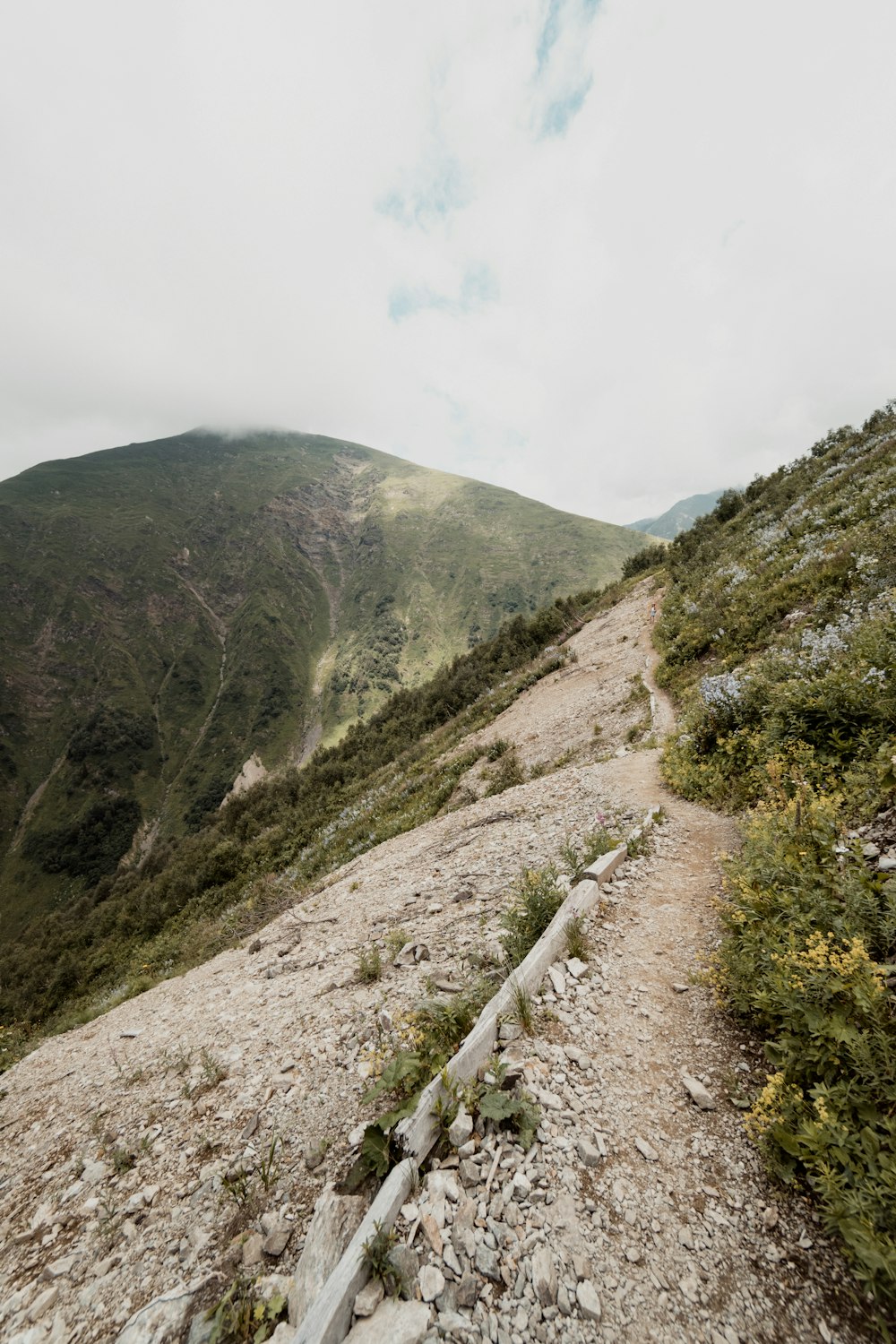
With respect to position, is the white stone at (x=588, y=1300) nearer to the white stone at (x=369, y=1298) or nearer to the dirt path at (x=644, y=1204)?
the dirt path at (x=644, y=1204)

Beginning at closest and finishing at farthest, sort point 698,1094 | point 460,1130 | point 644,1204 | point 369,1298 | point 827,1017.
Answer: point 369,1298 < point 644,1204 < point 827,1017 < point 460,1130 < point 698,1094

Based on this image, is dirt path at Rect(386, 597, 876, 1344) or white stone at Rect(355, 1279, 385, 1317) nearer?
dirt path at Rect(386, 597, 876, 1344)

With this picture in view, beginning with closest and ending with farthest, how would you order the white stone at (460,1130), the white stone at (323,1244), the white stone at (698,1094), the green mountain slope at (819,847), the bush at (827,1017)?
the bush at (827,1017)
the green mountain slope at (819,847)
the white stone at (323,1244)
the white stone at (460,1130)
the white stone at (698,1094)

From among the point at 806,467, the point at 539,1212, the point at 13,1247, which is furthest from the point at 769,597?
the point at 806,467

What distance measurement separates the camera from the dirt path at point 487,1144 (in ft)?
10.9

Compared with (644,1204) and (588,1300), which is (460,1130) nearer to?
(588,1300)

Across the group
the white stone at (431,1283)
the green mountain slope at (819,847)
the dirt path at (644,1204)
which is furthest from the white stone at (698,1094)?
the white stone at (431,1283)

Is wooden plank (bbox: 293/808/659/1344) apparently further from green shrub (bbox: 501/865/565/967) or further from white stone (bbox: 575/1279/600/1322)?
white stone (bbox: 575/1279/600/1322)

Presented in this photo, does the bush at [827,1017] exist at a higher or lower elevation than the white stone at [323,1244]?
higher

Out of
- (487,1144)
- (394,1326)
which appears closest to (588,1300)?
(487,1144)

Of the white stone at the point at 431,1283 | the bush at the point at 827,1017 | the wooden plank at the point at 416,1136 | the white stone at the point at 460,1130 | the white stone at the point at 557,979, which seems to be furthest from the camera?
the white stone at the point at 557,979

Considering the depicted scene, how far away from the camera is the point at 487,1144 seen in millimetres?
4273

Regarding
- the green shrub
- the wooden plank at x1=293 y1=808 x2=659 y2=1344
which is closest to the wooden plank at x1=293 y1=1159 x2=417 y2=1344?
the wooden plank at x1=293 y1=808 x2=659 y2=1344

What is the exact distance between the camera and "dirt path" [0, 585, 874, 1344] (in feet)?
10.9
